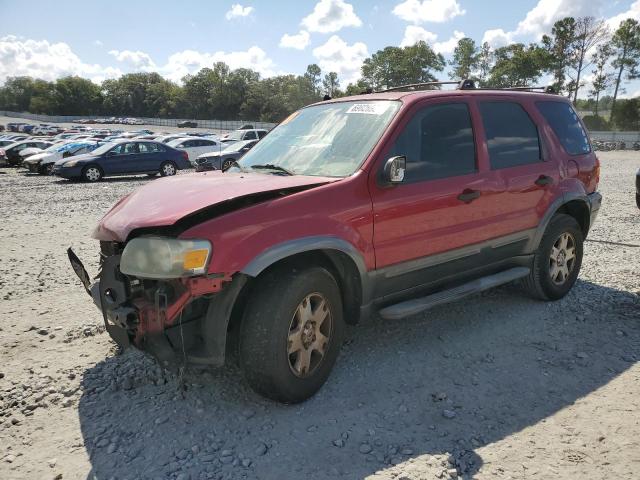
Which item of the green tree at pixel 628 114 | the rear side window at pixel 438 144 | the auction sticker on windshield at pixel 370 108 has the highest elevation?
the green tree at pixel 628 114

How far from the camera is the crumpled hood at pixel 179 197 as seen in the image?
9.50ft

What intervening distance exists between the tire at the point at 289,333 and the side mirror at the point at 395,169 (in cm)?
76

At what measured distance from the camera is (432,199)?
12.2 feet

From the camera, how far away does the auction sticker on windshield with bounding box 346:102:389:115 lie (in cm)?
382

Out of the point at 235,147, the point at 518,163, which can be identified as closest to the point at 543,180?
the point at 518,163

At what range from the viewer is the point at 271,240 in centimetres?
293

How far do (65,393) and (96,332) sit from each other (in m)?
1.03

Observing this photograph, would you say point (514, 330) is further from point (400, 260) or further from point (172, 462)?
point (172, 462)

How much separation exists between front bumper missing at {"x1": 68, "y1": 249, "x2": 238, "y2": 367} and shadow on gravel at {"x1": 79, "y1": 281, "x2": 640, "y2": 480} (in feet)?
1.58

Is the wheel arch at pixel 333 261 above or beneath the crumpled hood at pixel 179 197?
beneath

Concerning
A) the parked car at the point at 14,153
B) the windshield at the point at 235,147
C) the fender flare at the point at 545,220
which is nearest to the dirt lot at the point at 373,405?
the fender flare at the point at 545,220

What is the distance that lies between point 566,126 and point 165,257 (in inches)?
168

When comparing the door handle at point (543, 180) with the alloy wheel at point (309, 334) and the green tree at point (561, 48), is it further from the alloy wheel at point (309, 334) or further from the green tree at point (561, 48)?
the green tree at point (561, 48)

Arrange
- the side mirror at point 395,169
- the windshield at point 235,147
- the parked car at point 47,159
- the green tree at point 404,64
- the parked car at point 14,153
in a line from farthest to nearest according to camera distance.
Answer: the green tree at point 404,64, the parked car at point 14,153, the parked car at point 47,159, the windshield at point 235,147, the side mirror at point 395,169
